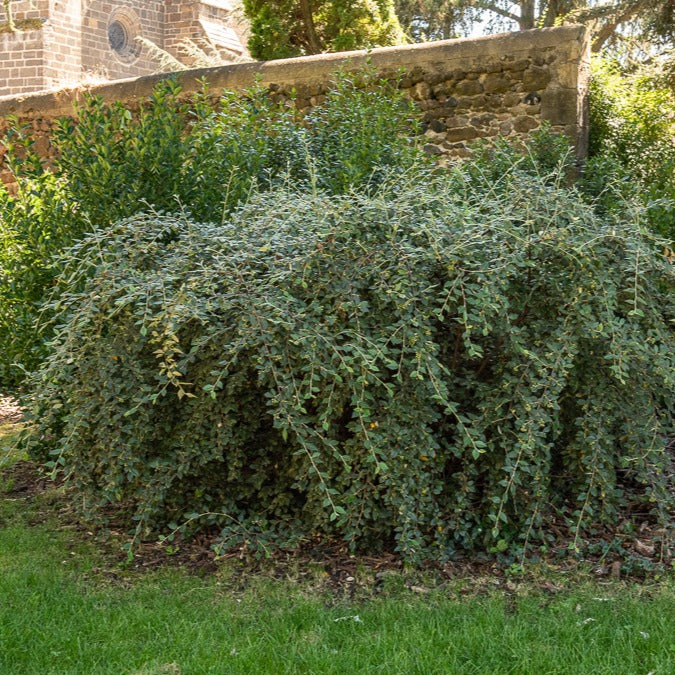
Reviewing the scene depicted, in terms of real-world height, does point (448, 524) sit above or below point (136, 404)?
below

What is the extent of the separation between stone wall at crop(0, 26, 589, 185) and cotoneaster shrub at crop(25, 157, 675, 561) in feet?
14.7

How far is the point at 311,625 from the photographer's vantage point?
312cm

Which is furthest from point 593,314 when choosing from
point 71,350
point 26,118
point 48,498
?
point 26,118

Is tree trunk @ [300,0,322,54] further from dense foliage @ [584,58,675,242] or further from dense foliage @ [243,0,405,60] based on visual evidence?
dense foliage @ [584,58,675,242]

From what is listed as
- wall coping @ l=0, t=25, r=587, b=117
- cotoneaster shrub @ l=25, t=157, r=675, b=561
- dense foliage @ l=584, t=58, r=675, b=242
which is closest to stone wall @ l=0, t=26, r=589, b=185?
wall coping @ l=0, t=25, r=587, b=117

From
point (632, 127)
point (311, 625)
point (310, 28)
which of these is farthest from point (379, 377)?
point (310, 28)

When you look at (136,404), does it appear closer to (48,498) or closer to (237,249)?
(237,249)

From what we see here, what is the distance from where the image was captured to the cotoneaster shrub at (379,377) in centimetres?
351

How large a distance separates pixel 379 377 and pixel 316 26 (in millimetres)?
9372

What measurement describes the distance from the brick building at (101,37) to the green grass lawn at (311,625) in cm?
1531

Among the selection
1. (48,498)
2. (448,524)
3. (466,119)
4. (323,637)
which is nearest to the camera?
(323,637)

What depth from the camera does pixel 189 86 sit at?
9.74 meters

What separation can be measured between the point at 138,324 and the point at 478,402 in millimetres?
1447

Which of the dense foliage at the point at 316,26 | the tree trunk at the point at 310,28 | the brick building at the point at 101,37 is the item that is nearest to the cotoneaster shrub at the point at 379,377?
the dense foliage at the point at 316,26
